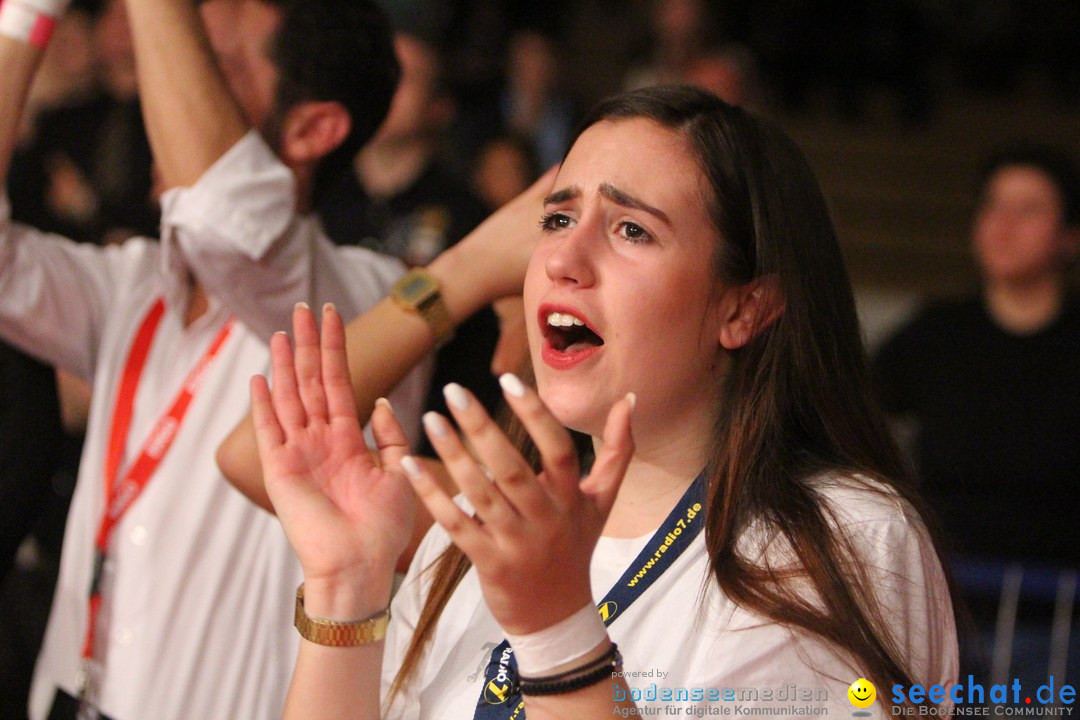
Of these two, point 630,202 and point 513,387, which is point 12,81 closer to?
point 630,202

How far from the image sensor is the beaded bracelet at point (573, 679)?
129 cm

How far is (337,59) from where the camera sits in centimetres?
235

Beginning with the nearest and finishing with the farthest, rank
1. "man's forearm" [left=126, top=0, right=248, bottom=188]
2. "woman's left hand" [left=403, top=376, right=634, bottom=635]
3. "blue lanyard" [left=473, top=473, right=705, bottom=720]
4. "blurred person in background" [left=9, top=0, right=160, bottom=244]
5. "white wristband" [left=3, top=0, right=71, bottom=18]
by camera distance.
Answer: "woman's left hand" [left=403, top=376, right=634, bottom=635], "blue lanyard" [left=473, top=473, right=705, bottom=720], "man's forearm" [left=126, top=0, right=248, bottom=188], "white wristband" [left=3, top=0, right=71, bottom=18], "blurred person in background" [left=9, top=0, right=160, bottom=244]

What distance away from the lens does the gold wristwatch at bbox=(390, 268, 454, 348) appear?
2.05m

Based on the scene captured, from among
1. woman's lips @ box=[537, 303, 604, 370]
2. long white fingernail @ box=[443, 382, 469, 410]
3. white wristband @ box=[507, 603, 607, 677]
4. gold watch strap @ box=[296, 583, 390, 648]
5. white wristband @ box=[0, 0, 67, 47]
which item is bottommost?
gold watch strap @ box=[296, 583, 390, 648]

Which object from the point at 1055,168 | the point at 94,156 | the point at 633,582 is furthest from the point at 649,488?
the point at 94,156

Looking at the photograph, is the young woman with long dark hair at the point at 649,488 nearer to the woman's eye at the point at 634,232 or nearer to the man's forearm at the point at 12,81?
the woman's eye at the point at 634,232

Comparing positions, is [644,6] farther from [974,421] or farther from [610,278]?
[610,278]

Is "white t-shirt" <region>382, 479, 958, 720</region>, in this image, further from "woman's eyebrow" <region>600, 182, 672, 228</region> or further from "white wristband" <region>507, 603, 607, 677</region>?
"woman's eyebrow" <region>600, 182, 672, 228</region>

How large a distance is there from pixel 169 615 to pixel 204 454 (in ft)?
0.92

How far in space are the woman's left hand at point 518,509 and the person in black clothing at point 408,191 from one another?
228cm

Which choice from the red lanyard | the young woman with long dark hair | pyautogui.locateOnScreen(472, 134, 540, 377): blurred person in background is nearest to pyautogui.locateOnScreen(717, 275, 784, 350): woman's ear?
the young woman with long dark hair

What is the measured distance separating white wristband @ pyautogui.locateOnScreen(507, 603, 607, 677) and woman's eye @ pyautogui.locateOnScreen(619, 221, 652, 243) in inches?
22.6

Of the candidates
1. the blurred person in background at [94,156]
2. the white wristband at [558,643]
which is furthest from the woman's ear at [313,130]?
the white wristband at [558,643]
